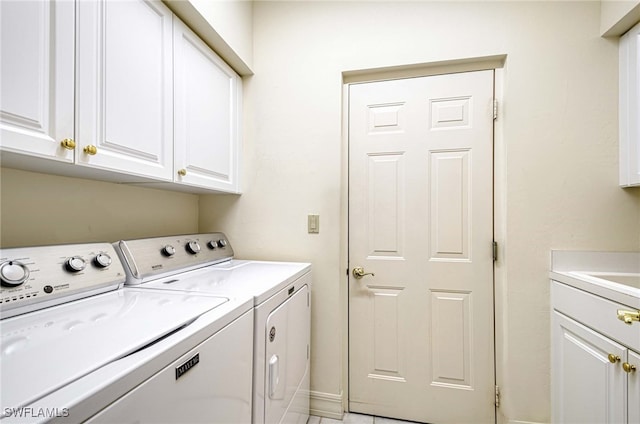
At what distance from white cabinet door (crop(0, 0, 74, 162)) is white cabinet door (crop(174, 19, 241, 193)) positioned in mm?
482

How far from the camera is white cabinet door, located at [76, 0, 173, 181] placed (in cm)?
94

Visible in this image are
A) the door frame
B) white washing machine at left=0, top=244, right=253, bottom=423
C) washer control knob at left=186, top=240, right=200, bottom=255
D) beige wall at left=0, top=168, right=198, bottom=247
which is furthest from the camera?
the door frame

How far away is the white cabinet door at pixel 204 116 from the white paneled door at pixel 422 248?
0.78 meters

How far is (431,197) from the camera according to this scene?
5.60ft

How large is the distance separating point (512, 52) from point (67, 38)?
203 centimetres

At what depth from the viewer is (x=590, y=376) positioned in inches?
49.1

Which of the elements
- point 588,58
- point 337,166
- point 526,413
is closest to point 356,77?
point 337,166

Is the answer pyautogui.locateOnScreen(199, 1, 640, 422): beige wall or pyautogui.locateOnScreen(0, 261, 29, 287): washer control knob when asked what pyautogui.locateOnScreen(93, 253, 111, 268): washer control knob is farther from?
pyautogui.locateOnScreen(199, 1, 640, 422): beige wall

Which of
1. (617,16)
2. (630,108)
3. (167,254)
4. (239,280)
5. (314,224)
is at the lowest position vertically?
(239,280)

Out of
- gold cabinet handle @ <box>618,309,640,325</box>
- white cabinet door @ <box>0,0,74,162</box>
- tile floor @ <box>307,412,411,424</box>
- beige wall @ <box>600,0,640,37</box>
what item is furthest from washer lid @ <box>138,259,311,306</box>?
beige wall @ <box>600,0,640,37</box>

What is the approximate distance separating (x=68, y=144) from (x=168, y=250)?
0.61m

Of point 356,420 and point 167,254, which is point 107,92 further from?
point 356,420

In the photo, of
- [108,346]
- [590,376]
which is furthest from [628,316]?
[108,346]

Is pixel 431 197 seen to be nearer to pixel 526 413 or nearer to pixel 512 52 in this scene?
pixel 512 52
